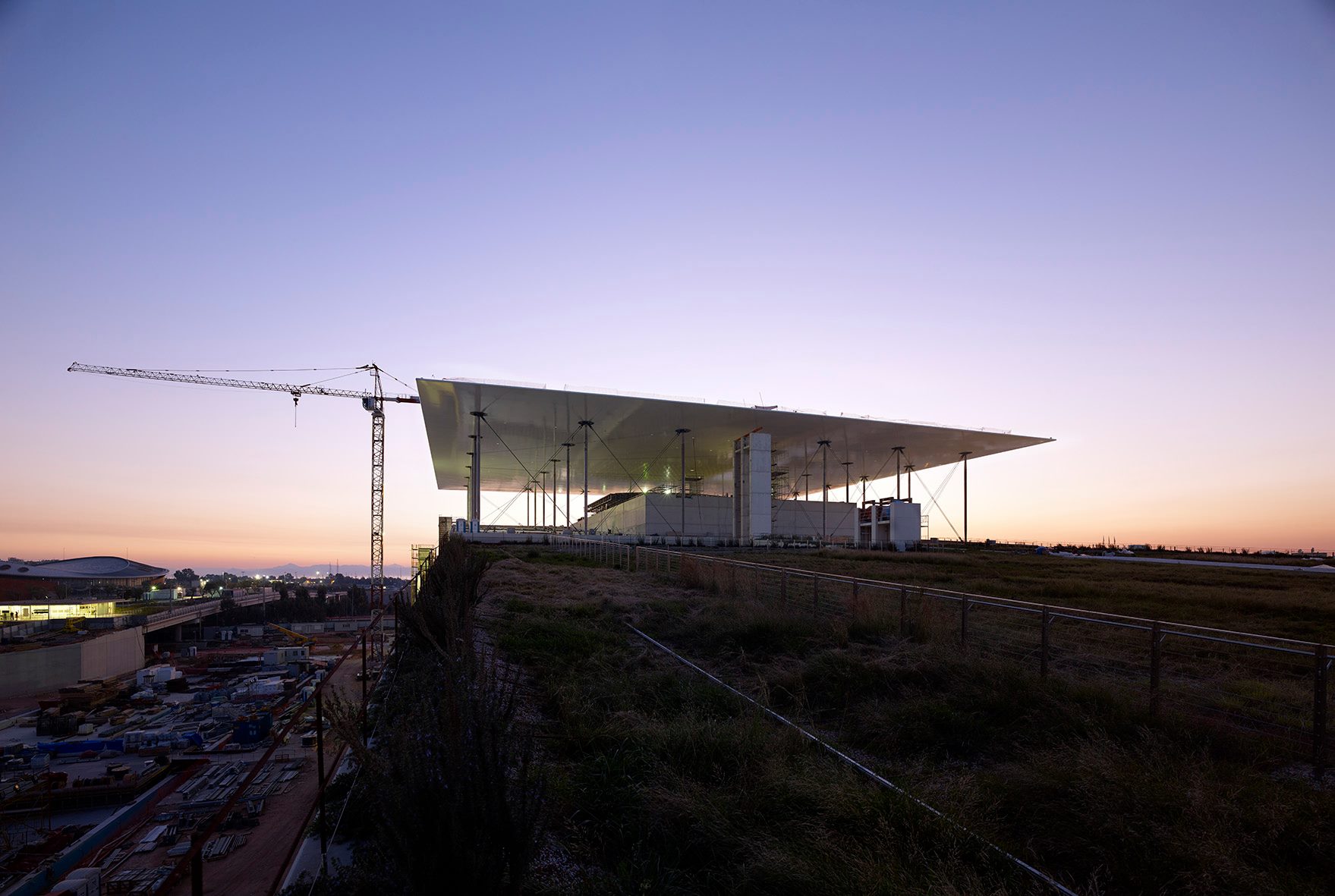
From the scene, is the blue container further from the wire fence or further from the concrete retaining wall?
the concrete retaining wall

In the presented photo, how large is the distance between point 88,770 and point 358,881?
17.5 meters

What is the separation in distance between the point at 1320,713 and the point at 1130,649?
390 centimetres

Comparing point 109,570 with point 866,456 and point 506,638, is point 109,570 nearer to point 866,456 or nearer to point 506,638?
point 866,456

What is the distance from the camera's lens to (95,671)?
34.4m

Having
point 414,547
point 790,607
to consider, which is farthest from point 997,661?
point 414,547

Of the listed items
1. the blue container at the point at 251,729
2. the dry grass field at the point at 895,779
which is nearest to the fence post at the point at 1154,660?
the dry grass field at the point at 895,779

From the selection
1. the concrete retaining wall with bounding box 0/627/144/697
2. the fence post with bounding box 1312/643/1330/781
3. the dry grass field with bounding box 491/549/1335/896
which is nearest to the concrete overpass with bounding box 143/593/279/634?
the concrete retaining wall with bounding box 0/627/144/697

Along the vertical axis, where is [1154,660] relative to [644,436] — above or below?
below

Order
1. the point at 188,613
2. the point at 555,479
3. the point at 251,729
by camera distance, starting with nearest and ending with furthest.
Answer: the point at 251,729 < the point at 188,613 < the point at 555,479

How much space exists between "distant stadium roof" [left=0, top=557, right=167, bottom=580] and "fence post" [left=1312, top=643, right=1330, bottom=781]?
3263 inches

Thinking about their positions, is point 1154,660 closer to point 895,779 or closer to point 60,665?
point 895,779

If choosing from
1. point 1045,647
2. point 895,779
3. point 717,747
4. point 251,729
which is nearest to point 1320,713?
point 1045,647

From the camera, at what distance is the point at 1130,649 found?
8578mm

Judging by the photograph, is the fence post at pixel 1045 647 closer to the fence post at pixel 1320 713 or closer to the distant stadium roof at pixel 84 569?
the fence post at pixel 1320 713
